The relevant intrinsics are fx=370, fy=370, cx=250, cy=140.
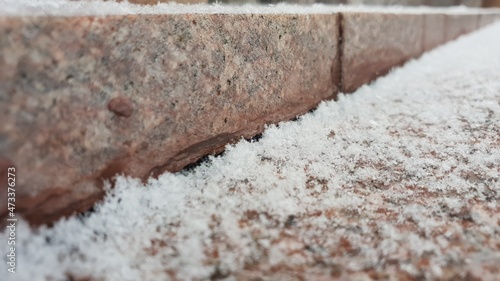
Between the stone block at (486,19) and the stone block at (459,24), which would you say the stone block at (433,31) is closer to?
the stone block at (459,24)

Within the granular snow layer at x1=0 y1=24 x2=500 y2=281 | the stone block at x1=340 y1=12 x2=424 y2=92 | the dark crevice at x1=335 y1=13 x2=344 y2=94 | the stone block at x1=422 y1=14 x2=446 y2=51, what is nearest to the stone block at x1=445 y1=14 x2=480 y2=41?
the stone block at x1=422 y1=14 x2=446 y2=51

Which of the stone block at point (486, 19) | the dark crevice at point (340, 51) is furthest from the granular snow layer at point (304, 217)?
the stone block at point (486, 19)

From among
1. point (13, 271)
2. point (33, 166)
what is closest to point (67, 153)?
point (33, 166)

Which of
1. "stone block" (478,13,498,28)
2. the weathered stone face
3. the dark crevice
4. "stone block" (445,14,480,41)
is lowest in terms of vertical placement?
the weathered stone face

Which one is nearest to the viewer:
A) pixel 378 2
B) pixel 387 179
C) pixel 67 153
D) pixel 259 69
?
pixel 67 153

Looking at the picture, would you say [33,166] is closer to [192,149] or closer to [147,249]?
[147,249]

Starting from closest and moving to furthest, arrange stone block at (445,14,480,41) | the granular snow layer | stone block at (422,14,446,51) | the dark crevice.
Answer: the granular snow layer < the dark crevice < stone block at (422,14,446,51) < stone block at (445,14,480,41)

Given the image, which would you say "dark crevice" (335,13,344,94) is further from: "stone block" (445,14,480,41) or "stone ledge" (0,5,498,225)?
"stone block" (445,14,480,41)
